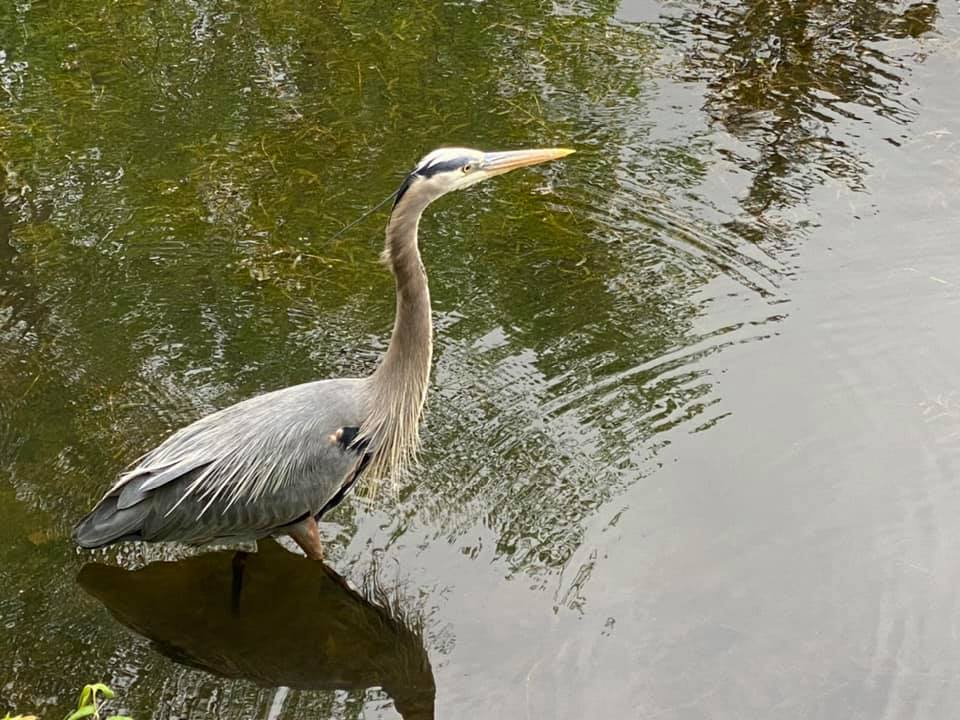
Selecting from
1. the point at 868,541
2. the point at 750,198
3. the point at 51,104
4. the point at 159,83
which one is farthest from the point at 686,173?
the point at 51,104

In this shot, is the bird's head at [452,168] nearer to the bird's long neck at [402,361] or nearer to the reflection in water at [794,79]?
the bird's long neck at [402,361]

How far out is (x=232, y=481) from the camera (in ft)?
16.3

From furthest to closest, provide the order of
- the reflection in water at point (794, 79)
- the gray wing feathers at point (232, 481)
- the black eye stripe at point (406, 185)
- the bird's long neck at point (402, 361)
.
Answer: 1. the reflection in water at point (794, 79)
2. the gray wing feathers at point (232, 481)
3. the bird's long neck at point (402, 361)
4. the black eye stripe at point (406, 185)

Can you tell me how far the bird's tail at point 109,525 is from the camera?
16.0ft

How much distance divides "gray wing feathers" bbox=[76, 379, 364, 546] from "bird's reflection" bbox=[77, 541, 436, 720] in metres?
0.26

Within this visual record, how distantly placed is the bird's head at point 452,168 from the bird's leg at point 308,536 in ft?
4.45

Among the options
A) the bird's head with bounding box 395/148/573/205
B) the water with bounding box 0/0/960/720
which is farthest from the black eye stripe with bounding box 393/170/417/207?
A: the water with bounding box 0/0/960/720

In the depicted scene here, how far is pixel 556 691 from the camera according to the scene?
457cm

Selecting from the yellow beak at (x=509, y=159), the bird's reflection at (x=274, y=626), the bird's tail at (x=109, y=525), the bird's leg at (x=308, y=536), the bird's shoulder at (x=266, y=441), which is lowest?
the bird's reflection at (x=274, y=626)

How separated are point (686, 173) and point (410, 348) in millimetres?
2797

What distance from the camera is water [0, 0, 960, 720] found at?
4.78 m

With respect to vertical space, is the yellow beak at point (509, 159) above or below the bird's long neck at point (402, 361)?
above

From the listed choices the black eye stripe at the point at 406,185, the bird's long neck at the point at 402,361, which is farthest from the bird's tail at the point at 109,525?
the black eye stripe at the point at 406,185

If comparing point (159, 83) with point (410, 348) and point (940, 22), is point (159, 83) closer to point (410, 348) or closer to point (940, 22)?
point (410, 348)
